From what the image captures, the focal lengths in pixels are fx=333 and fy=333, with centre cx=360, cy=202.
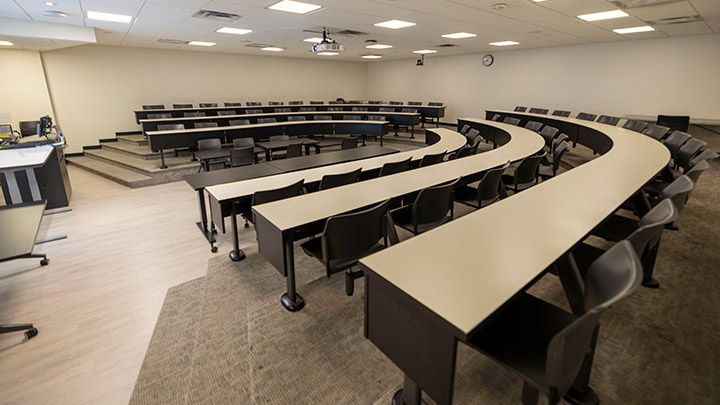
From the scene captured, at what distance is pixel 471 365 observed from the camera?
6.18 feet

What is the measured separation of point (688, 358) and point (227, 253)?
11.9ft

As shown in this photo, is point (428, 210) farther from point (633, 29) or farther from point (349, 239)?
point (633, 29)

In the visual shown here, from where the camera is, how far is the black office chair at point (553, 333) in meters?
1.09

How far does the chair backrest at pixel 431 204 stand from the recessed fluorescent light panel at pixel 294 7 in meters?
3.63

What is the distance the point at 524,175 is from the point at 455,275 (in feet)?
9.81

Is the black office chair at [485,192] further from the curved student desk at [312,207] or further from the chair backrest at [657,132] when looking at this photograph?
the chair backrest at [657,132]

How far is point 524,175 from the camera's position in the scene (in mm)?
3887

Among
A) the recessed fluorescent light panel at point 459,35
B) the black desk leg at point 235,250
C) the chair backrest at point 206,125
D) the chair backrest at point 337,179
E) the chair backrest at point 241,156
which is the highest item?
the recessed fluorescent light panel at point 459,35

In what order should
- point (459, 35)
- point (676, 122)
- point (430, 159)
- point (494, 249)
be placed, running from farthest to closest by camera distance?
point (459, 35)
point (676, 122)
point (430, 159)
point (494, 249)

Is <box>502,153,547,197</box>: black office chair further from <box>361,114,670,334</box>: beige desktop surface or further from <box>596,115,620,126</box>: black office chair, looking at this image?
<box>596,115,620,126</box>: black office chair

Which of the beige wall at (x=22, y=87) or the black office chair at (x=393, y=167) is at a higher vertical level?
the beige wall at (x=22, y=87)


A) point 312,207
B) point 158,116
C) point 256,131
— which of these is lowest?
point 312,207

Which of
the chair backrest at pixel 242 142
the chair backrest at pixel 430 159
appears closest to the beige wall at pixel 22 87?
the chair backrest at pixel 242 142

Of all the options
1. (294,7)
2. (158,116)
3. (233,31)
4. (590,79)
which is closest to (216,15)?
(294,7)
